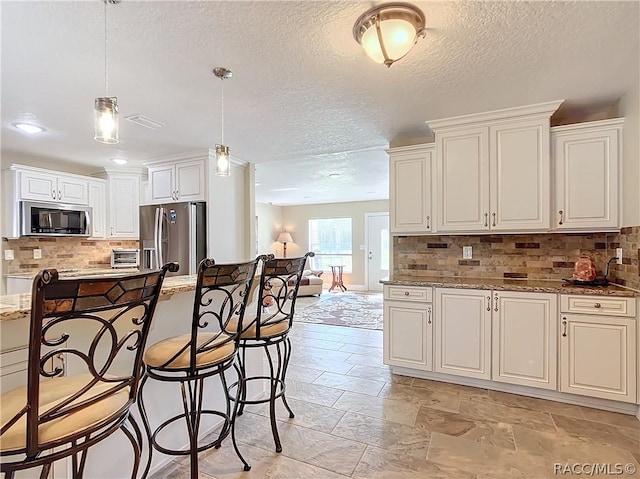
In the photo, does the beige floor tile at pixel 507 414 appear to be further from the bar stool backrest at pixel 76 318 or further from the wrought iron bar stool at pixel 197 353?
the bar stool backrest at pixel 76 318

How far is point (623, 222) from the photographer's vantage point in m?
2.53

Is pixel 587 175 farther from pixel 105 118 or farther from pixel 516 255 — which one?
pixel 105 118

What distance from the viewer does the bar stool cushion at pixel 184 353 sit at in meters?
1.43

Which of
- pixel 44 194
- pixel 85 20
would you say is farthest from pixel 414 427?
pixel 44 194

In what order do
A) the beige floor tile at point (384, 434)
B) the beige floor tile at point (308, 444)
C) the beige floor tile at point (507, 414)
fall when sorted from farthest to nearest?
1. the beige floor tile at point (507, 414)
2. the beige floor tile at point (384, 434)
3. the beige floor tile at point (308, 444)

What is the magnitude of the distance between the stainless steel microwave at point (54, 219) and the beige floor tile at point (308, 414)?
3.27 metres

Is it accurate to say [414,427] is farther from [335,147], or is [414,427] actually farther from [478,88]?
[335,147]

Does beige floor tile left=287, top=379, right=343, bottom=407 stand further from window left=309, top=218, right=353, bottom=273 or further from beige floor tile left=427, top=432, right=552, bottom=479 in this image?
window left=309, top=218, right=353, bottom=273

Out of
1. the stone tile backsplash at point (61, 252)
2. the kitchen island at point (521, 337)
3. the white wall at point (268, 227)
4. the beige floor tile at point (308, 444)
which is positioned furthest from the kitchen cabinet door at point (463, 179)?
the white wall at point (268, 227)

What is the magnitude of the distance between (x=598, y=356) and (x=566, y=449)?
795 millimetres

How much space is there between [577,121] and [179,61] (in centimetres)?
322

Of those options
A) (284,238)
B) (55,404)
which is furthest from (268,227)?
(55,404)

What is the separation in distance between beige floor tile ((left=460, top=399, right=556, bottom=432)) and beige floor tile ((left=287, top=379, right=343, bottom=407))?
0.97 metres

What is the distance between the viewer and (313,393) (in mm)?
2723
